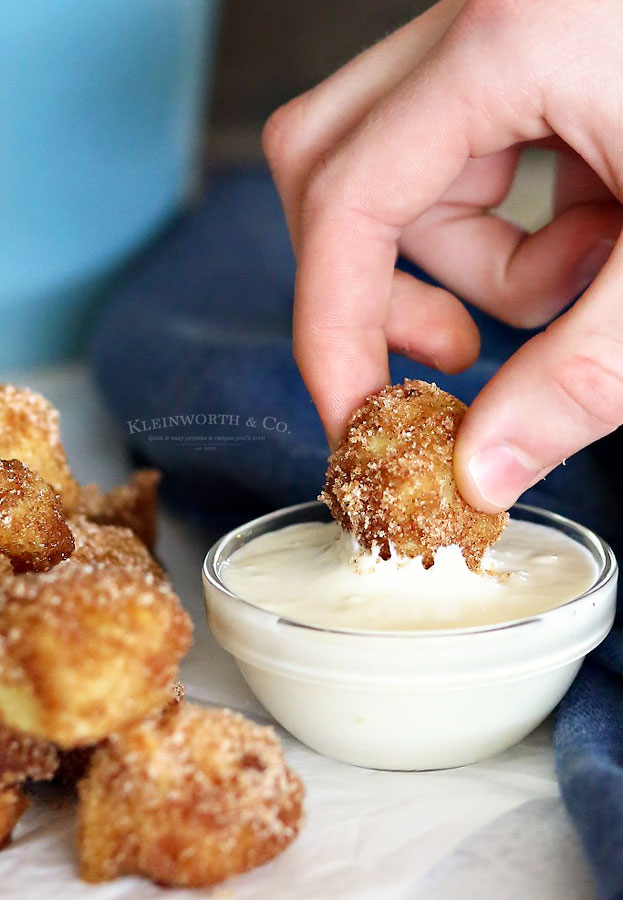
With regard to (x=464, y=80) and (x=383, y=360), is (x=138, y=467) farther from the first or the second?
(x=464, y=80)

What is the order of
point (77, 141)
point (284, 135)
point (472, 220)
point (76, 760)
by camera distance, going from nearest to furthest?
1. point (76, 760)
2. point (284, 135)
3. point (472, 220)
4. point (77, 141)

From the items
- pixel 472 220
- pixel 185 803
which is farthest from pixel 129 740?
pixel 472 220

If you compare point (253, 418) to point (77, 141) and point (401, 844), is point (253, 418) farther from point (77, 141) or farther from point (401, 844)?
point (77, 141)

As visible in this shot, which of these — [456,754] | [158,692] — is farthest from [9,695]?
[456,754]

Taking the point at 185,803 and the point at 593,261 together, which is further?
the point at 593,261

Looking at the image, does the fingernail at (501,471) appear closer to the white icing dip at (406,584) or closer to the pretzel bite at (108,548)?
the white icing dip at (406,584)
